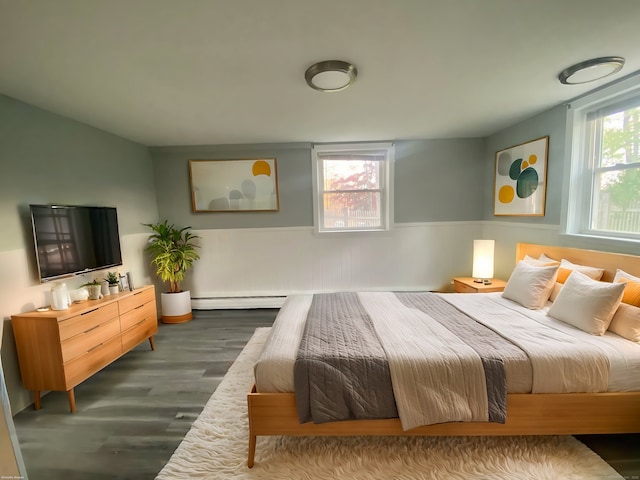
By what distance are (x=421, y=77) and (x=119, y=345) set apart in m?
3.46

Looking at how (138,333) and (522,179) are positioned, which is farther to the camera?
(522,179)

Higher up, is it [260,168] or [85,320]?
[260,168]

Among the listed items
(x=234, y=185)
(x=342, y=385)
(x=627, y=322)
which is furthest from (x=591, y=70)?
(x=234, y=185)

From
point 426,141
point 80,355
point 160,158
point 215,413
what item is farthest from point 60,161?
point 426,141

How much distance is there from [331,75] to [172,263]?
9.97 ft

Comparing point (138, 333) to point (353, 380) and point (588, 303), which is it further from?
point (588, 303)

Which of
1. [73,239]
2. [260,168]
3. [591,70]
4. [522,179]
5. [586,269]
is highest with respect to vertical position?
[591,70]

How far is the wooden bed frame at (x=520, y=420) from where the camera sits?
1519mm

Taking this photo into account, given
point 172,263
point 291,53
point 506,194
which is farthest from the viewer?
point 172,263

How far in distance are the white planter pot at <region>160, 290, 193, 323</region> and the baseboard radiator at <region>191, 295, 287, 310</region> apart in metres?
0.38

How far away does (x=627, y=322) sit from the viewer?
1.75m

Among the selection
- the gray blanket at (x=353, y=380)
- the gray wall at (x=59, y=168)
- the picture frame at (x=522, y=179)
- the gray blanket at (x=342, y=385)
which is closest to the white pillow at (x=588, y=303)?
the gray blanket at (x=353, y=380)

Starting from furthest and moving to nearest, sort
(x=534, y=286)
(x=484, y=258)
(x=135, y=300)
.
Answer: (x=484, y=258) < (x=135, y=300) < (x=534, y=286)

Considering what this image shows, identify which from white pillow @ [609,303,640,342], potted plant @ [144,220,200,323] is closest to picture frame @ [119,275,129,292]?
potted plant @ [144,220,200,323]
